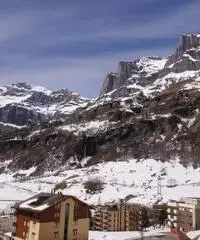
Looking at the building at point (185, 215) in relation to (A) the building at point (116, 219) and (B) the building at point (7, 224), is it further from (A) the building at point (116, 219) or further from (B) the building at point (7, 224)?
(B) the building at point (7, 224)

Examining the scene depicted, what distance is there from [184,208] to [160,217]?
7.49 meters

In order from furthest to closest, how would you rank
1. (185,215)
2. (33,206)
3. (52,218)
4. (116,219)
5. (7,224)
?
(116,219)
(185,215)
(7,224)
(33,206)
(52,218)

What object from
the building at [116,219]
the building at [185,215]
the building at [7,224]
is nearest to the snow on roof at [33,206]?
the building at [7,224]

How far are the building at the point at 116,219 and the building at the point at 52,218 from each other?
160 feet

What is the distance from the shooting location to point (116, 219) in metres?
110

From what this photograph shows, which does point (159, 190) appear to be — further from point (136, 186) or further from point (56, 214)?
point (56, 214)

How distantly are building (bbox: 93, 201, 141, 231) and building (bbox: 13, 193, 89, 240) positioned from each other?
48.9m

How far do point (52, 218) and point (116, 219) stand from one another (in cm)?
5772

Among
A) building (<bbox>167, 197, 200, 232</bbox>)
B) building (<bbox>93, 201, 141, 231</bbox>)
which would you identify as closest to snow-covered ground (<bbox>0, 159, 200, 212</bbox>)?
building (<bbox>167, 197, 200, 232</bbox>)

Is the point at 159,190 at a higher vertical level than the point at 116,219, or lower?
higher

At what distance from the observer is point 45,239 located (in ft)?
176

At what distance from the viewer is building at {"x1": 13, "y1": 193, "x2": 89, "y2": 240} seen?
53.7 meters

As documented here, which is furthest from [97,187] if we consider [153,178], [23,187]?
[23,187]

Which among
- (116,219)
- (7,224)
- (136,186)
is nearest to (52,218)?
(7,224)
